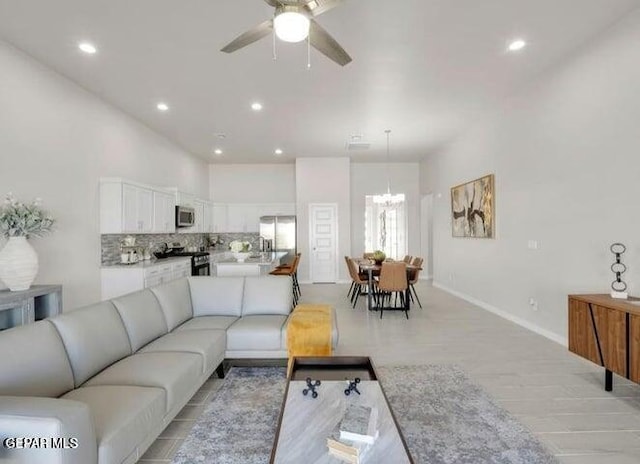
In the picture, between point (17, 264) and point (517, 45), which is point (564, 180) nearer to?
point (517, 45)

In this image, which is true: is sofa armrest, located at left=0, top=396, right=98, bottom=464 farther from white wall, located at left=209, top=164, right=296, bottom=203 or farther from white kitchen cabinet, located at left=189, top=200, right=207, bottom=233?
white wall, located at left=209, top=164, right=296, bottom=203

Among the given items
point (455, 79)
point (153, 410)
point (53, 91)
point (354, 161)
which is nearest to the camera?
point (153, 410)

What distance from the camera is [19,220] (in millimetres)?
3227

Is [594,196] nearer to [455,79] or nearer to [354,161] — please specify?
[455,79]

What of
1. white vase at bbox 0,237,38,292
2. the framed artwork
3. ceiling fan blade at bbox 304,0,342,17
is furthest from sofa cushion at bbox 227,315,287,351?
the framed artwork

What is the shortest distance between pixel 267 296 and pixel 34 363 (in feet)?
7.02

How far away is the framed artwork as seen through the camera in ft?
18.2

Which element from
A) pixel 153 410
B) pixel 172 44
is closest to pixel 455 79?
pixel 172 44

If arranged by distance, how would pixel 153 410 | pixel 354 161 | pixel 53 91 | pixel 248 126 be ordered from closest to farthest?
pixel 153 410 → pixel 53 91 → pixel 248 126 → pixel 354 161

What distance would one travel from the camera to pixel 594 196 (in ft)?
11.6

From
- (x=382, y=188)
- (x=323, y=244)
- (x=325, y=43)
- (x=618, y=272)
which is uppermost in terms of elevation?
(x=325, y=43)

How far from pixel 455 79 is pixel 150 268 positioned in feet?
15.8

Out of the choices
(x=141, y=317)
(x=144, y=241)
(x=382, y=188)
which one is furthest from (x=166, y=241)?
(x=382, y=188)

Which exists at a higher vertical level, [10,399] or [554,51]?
[554,51]
